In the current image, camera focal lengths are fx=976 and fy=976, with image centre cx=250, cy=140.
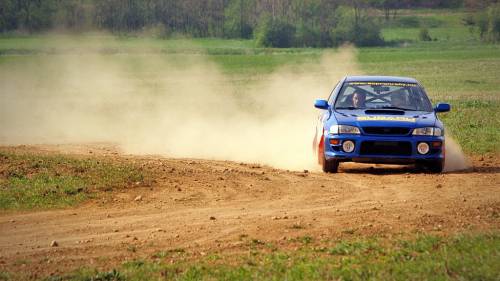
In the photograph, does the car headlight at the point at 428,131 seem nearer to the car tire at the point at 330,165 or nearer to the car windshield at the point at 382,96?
the car windshield at the point at 382,96

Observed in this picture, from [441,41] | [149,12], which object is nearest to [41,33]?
[149,12]

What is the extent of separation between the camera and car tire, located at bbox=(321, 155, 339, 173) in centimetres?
1396

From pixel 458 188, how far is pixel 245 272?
4.84 metres

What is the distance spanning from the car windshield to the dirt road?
1339 millimetres

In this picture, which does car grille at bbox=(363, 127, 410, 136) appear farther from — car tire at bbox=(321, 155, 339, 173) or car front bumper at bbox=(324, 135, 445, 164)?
car tire at bbox=(321, 155, 339, 173)

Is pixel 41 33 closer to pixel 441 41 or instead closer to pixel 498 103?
pixel 498 103

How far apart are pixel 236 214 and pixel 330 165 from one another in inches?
145

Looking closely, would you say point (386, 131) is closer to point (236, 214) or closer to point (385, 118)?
point (385, 118)

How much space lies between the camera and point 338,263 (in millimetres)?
8398

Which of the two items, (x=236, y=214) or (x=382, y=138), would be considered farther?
(x=382, y=138)

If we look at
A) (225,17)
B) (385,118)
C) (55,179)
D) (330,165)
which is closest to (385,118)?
(385,118)

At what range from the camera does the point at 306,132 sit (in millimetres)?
19203

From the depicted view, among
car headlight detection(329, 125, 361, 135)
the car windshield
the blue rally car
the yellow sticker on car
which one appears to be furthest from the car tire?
the car windshield

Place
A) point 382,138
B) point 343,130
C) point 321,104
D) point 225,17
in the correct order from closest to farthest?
point 382,138 < point 343,130 < point 321,104 < point 225,17
